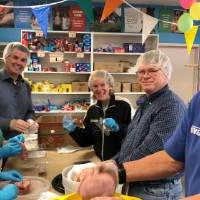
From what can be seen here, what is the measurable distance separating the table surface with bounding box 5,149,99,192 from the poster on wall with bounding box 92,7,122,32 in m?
3.32

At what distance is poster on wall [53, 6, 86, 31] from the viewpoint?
5160 millimetres

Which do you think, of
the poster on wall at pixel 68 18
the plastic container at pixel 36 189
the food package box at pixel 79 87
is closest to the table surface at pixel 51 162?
the plastic container at pixel 36 189

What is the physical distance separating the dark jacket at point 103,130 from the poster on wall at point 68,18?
3.00 meters

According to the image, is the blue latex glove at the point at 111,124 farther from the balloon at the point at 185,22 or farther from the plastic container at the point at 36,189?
the balloon at the point at 185,22

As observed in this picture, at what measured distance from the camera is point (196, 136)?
0.98m

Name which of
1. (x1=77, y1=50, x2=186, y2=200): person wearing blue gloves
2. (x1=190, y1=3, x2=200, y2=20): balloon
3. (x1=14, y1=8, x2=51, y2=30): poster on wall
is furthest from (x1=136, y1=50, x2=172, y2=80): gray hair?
(x1=14, y1=8, x2=51, y2=30): poster on wall

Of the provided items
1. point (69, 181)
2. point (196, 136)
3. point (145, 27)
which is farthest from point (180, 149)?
point (145, 27)

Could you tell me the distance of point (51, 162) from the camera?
2023mm

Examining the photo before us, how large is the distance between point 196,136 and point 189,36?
3102 millimetres

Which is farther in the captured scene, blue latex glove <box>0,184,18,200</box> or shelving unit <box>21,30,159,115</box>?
shelving unit <box>21,30,159,115</box>

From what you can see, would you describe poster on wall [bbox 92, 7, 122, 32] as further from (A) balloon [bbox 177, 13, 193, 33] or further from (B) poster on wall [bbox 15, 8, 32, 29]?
(A) balloon [bbox 177, 13, 193, 33]

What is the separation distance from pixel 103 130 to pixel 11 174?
905 mm

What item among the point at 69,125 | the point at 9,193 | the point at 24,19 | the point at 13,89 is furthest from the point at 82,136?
the point at 24,19

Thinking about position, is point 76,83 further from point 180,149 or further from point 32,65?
point 180,149
